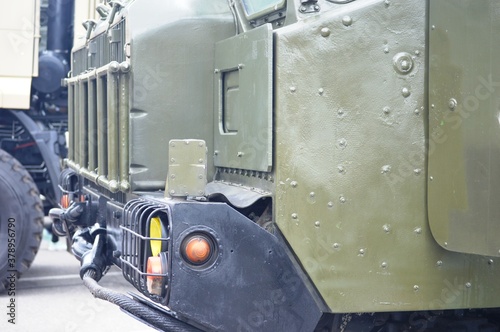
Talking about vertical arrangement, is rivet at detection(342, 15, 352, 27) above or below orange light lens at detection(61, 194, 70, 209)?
above

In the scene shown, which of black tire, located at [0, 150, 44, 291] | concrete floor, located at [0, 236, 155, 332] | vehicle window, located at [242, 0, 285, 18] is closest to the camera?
vehicle window, located at [242, 0, 285, 18]

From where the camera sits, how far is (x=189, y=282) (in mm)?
3746

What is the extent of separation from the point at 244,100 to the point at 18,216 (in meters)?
4.62

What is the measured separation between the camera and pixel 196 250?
3746 millimetres

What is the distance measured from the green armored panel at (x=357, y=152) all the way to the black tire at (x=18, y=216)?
16.4 feet

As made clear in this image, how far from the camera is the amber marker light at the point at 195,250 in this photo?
3.75 m

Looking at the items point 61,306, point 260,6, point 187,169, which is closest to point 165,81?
point 260,6

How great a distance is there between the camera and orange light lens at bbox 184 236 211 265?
3748 mm

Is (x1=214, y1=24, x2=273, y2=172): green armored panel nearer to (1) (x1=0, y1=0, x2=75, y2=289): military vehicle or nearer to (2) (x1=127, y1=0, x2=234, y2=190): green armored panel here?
(2) (x1=127, y1=0, x2=234, y2=190): green armored panel

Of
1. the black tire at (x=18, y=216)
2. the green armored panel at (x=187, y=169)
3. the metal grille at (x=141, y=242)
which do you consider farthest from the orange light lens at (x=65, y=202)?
the green armored panel at (x=187, y=169)

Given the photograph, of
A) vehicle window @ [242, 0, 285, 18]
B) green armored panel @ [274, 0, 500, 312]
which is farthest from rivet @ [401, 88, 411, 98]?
vehicle window @ [242, 0, 285, 18]

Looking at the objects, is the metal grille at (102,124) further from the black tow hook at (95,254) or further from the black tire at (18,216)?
the black tire at (18,216)

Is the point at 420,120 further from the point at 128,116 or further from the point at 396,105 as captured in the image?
the point at 128,116

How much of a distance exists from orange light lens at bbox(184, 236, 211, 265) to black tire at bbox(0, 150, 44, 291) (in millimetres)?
4855
